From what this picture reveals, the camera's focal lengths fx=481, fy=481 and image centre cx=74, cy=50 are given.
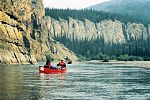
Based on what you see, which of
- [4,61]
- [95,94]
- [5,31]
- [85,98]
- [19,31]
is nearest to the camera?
[85,98]

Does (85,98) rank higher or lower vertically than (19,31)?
lower

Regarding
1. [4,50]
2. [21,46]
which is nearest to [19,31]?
[21,46]

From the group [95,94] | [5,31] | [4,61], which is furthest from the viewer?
[5,31]

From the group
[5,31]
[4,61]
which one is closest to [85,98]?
[4,61]

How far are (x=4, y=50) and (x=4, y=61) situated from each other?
675 centimetres

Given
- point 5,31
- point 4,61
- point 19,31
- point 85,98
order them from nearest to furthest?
1. point 85,98
2. point 4,61
3. point 5,31
4. point 19,31

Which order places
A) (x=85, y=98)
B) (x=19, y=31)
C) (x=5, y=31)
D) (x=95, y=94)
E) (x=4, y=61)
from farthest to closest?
(x=19, y=31) → (x=5, y=31) → (x=4, y=61) → (x=95, y=94) → (x=85, y=98)

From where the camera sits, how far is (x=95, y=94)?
54688 millimetres

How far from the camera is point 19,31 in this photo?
7328 inches

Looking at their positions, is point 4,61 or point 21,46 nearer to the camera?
point 4,61

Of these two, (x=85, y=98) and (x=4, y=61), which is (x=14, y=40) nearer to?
(x=4, y=61)

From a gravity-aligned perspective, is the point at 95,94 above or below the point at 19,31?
below

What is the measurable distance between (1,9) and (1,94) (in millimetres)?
130749

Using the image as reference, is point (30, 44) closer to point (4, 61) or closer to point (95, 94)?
point (4, 61)
